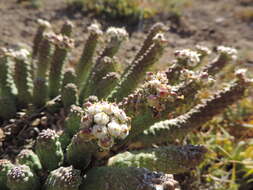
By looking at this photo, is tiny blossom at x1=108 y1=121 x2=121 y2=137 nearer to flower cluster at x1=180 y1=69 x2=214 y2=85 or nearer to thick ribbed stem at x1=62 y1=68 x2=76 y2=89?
flower cluster at x1=180 y1=69 x2=214 y2=85

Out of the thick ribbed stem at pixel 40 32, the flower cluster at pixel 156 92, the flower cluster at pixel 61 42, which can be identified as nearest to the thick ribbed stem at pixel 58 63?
the flower cluster at pixel 61 42

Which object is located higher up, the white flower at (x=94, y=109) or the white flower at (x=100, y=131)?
the white flower at (x=94, y=109)

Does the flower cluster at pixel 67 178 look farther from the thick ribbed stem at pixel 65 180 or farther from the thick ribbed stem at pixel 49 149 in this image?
the thick ribbed stem at pixel 49 149

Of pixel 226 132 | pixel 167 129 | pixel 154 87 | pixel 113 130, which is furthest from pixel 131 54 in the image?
pixel 113 130

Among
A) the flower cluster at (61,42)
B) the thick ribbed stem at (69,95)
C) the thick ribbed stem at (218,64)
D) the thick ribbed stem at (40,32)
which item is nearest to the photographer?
the thick ribbed stem at (69,95)

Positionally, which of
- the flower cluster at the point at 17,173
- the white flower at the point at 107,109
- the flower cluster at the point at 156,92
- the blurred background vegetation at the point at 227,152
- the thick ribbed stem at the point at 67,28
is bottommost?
the blurred background vegetation at the point at 227,152

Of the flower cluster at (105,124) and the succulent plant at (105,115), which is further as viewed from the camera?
the succulent plant at (105,115)

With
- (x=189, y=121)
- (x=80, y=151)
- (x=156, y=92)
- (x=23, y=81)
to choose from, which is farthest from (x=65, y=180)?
(x=23, y=81)

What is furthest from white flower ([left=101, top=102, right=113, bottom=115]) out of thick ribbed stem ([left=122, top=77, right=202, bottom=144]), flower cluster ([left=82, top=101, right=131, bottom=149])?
thick ribbed stem ([left=122, top=77, right=202, bottom=144])
